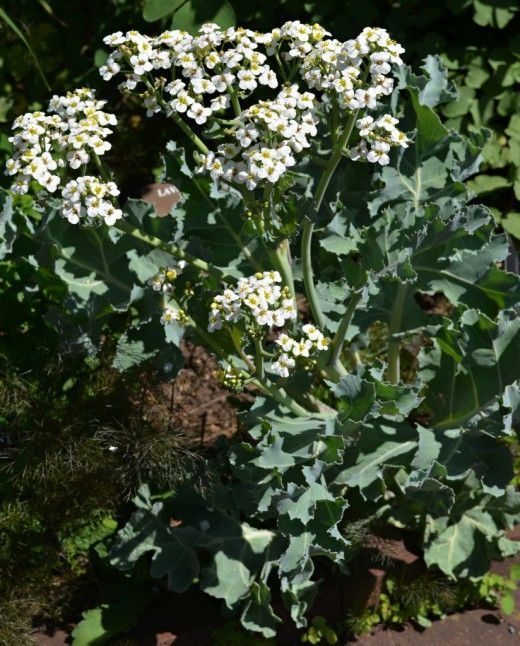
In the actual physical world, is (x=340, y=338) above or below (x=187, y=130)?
below

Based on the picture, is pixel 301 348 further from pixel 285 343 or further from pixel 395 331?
pixel 395 331

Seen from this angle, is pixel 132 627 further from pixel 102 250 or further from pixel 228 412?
pixel 102 250

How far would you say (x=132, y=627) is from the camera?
3746mm

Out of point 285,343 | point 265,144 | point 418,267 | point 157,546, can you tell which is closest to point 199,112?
point 265,144

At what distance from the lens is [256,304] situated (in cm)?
282

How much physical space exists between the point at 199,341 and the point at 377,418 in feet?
2.21

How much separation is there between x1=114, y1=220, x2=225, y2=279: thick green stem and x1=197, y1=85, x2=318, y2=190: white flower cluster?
15.4 inches

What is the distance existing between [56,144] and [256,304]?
0.78 metres

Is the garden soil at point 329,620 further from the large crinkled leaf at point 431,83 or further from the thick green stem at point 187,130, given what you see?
the large crinkled leaf at point 431,83

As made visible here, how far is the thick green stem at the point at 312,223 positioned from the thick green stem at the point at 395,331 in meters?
0.34

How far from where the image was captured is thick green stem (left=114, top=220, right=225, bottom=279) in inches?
124

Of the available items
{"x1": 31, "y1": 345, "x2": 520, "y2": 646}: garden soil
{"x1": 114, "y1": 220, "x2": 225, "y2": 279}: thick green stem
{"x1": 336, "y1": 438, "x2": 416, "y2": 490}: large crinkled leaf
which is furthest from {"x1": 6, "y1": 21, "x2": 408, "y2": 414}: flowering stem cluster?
{"x1": 31, "y1": 345, "x2": 520, "y2": 646}: garden soil

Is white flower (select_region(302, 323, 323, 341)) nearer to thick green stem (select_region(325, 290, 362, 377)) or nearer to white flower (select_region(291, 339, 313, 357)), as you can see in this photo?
white flower (select_region(291, 339, 313, 357))

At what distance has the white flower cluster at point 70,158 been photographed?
283 cm
